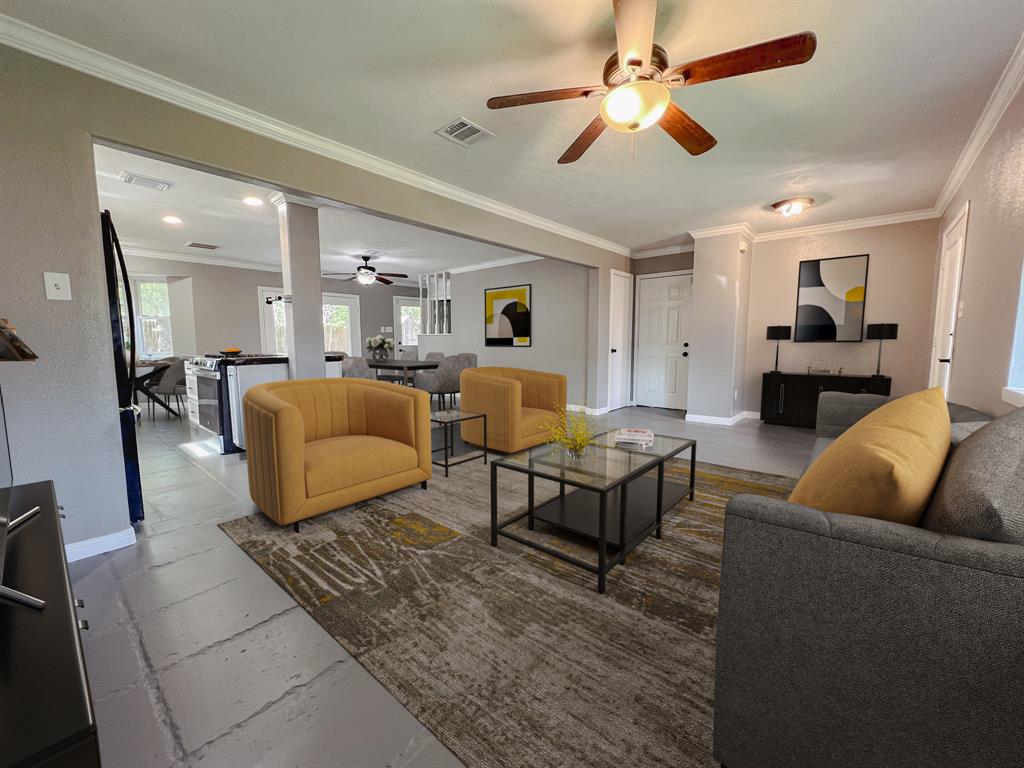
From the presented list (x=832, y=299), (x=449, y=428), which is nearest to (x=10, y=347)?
(x=449, y=428)

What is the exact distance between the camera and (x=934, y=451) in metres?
1.20

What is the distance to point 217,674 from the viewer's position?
148cm

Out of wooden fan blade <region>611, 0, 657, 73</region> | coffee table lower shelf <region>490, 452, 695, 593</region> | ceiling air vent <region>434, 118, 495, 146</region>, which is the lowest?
coffee table lower shelf <region>490, 452, 695, 593</region>

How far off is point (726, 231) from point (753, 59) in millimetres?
4092

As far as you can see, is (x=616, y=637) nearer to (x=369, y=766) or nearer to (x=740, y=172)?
(x=369, y=766)

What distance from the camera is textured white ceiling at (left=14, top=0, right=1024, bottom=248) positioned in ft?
6.29

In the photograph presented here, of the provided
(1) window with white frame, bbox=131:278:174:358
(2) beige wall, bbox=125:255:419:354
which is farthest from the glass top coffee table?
(1) window with white frame, bbox=131:278:174:358

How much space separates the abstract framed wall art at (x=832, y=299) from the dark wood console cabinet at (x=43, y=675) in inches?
265

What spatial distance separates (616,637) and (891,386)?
5.51 meters

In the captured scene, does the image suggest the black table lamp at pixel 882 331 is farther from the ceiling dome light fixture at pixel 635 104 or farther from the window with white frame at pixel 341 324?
the window with white frame at pixel 341 324

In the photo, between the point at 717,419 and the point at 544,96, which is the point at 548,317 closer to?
the point at 717,419

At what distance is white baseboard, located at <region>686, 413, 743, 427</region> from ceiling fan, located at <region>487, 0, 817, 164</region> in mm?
4220

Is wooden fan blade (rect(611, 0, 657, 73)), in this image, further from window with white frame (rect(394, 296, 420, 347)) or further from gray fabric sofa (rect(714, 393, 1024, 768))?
window with white frame (rect(394, 296, 420, 347))

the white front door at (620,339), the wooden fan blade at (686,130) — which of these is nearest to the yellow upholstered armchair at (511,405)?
the wooden fan blade at (686,130)
